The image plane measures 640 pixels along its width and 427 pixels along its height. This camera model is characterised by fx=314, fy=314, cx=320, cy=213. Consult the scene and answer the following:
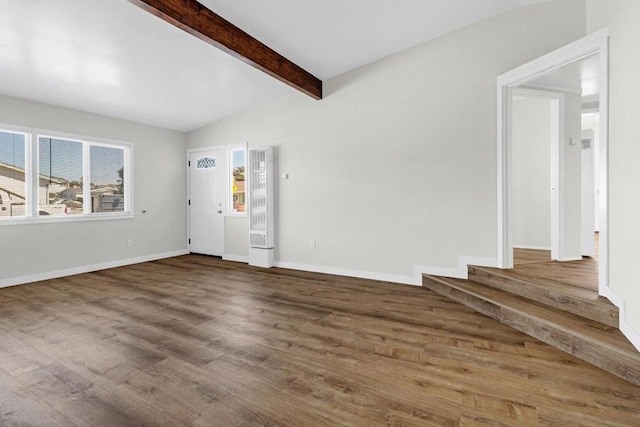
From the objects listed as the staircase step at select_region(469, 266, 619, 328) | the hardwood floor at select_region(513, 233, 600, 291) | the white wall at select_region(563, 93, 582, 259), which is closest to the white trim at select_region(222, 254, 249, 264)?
the staircase step at select_region(469, 266, 619, 328)

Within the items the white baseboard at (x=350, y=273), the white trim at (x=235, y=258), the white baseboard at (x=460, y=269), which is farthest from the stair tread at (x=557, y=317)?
the white trim at (x=235, y=258)

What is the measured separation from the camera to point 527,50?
3492mm

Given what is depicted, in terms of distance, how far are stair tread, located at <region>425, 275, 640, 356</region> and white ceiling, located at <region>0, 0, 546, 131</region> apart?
10.3 ft

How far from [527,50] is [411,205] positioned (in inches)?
84.8

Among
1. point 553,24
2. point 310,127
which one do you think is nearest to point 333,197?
point 310,127

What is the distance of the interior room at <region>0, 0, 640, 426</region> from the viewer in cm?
200

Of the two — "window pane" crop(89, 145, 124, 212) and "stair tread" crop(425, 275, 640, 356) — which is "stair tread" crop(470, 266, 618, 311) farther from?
"window pane" crop(89, 145, 124, 212)

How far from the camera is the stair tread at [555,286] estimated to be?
8.44 feet

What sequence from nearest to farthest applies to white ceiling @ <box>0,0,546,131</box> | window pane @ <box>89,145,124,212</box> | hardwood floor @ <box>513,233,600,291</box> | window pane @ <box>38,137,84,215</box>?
white ceiling @ <box>0,0,546,131</box> < hardwood floor @ <box>513,233,600,291</box> < window pane @ <box>38,137,84,215</box> < window pane @ <box>89,145,124,212</box>

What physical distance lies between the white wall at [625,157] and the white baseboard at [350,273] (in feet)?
7.06

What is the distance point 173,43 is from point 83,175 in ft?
10.7

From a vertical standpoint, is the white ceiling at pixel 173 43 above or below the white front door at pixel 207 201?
above

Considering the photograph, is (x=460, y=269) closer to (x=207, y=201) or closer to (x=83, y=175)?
(x=207, y=201)

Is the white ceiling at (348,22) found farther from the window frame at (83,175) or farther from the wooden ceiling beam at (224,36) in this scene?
the window frame at (83,175)
